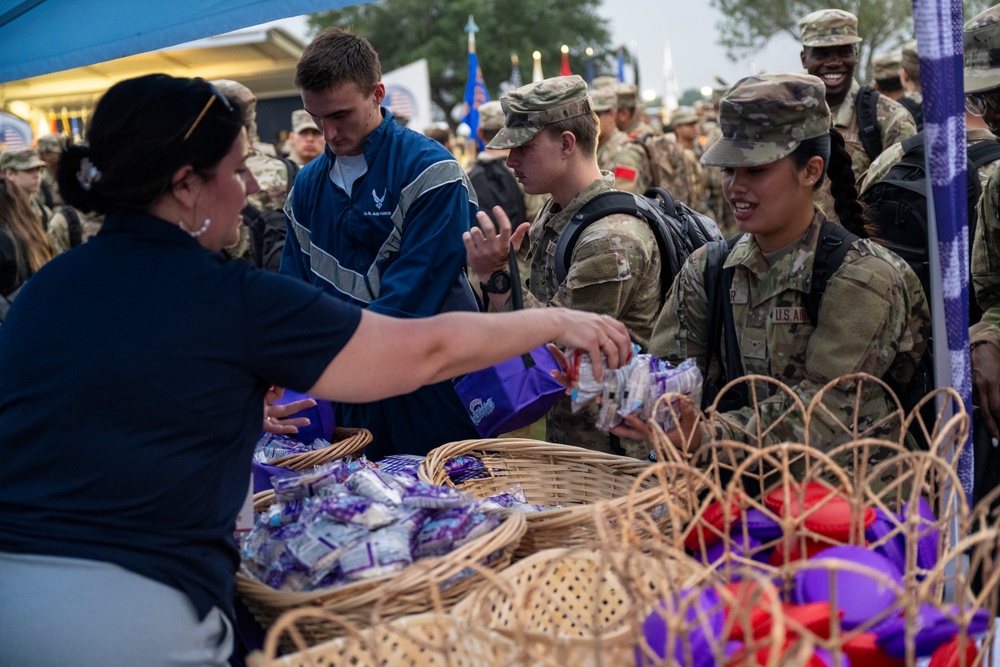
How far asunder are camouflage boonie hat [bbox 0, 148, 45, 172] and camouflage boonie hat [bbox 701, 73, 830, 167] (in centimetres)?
798

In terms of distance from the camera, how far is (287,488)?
7.24 feet

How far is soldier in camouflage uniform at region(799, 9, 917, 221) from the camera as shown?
204 inches

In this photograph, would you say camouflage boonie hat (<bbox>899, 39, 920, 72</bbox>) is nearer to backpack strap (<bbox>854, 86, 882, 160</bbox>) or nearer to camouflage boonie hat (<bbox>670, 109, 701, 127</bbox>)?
backpack strap (<bbox>854, 86, 882, 160</bbox>)

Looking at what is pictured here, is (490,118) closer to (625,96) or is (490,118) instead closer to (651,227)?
(625,96)

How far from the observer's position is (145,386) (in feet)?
5.72

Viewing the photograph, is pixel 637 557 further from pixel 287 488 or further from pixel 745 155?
pixel 745 155

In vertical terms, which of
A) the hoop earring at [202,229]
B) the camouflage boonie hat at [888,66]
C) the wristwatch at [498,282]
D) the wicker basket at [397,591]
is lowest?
the wicker basket at [397,591]

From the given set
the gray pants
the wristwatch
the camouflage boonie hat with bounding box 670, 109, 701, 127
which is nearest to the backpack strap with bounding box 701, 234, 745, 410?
the wristwatch

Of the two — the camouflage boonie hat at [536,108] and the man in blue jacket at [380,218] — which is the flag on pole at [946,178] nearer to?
the camouflage boonie hat at [536,108]

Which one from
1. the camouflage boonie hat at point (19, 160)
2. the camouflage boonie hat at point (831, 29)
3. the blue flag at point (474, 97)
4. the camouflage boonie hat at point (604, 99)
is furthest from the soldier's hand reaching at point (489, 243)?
the blue flag at point (474, 97)

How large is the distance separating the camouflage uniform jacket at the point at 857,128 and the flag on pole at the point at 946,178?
3018mm

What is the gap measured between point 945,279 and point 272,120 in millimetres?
19265

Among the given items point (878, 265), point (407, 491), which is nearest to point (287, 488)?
point (407, 491)

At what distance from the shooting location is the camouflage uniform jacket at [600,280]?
9.98 feet
